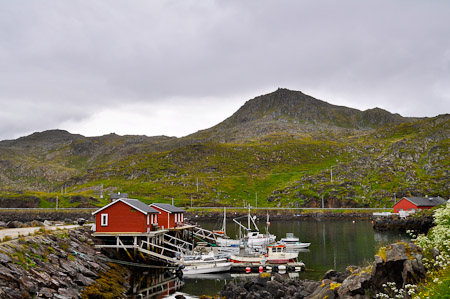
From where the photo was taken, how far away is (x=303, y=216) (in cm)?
14062

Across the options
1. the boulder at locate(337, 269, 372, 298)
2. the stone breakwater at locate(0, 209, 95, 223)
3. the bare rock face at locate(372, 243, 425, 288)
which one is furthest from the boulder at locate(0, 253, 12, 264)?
the stone breakwater at locate(0, 209, 95, 223)

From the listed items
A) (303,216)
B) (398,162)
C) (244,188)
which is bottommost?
(303,216)

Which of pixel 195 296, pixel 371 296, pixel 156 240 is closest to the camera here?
pixel 371 296

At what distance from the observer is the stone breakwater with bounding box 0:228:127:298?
27172 mm

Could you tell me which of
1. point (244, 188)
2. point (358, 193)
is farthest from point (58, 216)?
point (358, 193)

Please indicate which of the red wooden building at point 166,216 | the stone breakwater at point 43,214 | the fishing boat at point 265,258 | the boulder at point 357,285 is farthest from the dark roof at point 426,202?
the stone breakwater at point 43,214

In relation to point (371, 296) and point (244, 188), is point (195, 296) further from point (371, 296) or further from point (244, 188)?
point (244, 188)

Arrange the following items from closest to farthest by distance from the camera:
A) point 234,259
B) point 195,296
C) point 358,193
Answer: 1. point 195,296
2. point 234,259
3. point 358,193

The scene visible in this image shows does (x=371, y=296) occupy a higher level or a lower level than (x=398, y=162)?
lower

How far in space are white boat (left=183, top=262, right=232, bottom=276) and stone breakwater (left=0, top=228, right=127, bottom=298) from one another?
34.2ft

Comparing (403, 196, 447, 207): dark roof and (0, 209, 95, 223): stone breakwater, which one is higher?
(403, 196, 447, 207): dark roof

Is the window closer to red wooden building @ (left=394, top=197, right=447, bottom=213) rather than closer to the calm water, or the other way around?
the calm water

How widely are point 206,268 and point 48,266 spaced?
21.5m

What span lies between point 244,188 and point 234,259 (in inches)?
5142
